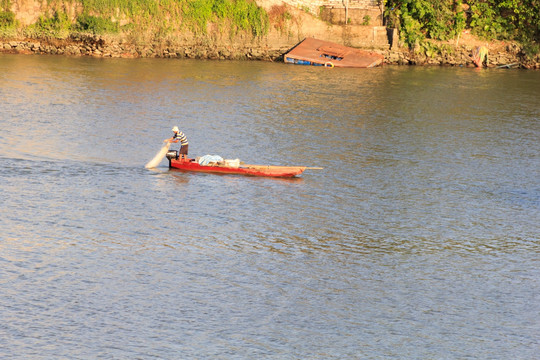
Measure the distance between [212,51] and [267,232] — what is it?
47.3 m

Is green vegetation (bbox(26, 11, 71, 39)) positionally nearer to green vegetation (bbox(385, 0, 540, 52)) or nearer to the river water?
the river water

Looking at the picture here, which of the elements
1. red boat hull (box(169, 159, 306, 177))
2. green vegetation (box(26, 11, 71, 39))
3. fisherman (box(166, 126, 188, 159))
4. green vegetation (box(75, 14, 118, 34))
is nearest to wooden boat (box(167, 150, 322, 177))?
red boat hull (box(169, 159, 306, 177))

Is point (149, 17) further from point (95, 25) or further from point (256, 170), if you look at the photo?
point (256, 170)

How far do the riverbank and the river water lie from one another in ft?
59.3

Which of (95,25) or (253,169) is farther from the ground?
(95,25)

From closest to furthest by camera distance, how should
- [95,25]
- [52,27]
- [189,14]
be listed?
[52,27] → [95,25] → [189,14]

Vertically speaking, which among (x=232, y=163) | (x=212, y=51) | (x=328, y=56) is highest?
(x=212, y=51)

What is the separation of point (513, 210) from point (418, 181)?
5029 millimetres

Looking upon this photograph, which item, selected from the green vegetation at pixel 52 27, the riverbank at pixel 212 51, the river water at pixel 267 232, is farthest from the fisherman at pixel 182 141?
the green vegetation at pixel 52 27

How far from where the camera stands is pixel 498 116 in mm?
50844

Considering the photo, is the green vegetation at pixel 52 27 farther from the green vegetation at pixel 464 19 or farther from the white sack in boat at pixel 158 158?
the white sack in boat at pixel 158 158

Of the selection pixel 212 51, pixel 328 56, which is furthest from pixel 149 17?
pixel 328 56

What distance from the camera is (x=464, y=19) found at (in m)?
74.5

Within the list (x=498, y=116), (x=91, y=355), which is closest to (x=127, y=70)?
(x=498, y=116)
